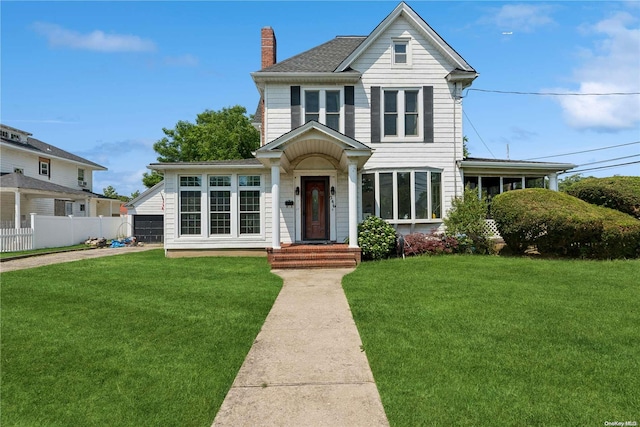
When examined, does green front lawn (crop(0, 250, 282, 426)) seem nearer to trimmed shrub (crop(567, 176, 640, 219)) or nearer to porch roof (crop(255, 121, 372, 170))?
porch roof (crop(255, 121, 372, 170))

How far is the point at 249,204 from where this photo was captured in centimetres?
1341

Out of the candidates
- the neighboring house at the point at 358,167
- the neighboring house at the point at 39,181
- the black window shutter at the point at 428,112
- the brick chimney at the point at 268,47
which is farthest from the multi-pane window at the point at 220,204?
the neighboring house at the point at 39,181

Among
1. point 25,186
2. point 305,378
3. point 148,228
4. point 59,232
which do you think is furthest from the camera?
point 148,228

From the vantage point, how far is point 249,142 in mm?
39062

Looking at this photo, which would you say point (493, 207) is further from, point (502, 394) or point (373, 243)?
point (502, 394)

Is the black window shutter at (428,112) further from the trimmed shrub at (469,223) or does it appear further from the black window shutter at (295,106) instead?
the black window shutter at (295,106)

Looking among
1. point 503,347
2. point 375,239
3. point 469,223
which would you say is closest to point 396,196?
point 375,239

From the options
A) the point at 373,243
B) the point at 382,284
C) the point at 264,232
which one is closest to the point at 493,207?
the point at 373,243

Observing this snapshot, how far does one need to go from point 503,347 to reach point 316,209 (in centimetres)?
979

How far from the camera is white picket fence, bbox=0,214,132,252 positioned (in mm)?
16391

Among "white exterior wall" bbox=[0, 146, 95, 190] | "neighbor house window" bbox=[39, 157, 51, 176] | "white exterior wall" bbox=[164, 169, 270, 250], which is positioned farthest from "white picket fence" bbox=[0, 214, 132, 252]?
"white exterior wall" bbox=[164, 169, 270, 250]

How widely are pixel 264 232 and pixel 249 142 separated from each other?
27.6m

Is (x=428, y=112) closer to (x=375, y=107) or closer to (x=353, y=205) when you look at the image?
(x=375, y=107)

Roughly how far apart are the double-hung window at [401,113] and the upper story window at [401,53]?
1096mm
